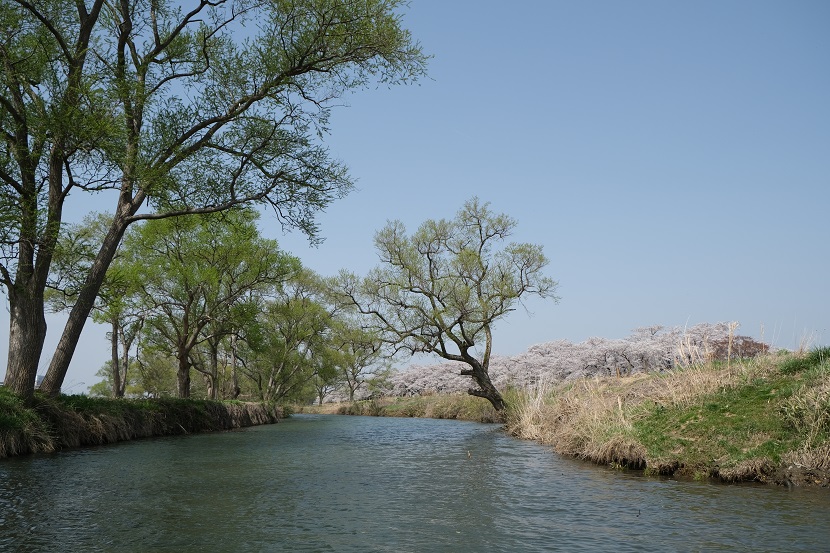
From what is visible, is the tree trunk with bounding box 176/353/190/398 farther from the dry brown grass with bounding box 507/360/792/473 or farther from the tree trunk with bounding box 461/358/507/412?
the dry brown grass with bounding box 507/360/792/473

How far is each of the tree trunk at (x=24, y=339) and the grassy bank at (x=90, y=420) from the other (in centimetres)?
69

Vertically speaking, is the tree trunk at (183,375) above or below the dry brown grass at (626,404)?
above

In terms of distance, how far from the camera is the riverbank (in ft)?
34.2

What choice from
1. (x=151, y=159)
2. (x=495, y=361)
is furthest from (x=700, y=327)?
(x=151, y=159)

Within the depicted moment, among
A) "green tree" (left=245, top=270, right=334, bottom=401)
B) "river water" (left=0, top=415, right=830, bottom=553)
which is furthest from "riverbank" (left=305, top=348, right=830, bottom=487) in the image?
"green tree" (left=245, top=270, right=334, bottom=401)

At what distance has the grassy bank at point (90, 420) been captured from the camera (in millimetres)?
14312

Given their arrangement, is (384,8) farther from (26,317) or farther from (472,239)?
(472,239)

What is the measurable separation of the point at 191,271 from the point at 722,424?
26.9m

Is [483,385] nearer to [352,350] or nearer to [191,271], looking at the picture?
[191,271]

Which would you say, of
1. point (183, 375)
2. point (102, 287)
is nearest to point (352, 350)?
point (183, 375)

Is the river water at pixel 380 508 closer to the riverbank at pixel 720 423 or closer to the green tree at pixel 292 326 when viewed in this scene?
the riverbank at pixel 720 423

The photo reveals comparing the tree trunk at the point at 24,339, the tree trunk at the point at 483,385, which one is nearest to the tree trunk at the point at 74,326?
the tree trunk at the point at 24,339

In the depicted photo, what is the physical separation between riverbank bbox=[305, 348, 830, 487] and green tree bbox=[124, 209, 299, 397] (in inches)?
868

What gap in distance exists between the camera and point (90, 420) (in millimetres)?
17750
